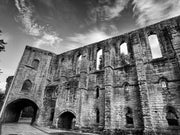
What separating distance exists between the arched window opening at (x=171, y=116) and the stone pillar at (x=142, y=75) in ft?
5.09

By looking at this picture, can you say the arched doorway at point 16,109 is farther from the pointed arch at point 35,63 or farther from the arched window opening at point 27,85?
the pointed arch at point 35,63

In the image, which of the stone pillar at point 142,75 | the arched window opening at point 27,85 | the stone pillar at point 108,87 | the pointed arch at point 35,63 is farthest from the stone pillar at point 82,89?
the pointed arch at point 35,63

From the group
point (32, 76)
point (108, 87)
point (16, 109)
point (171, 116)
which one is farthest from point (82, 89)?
point (16, 109)

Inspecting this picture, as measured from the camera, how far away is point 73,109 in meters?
14.4

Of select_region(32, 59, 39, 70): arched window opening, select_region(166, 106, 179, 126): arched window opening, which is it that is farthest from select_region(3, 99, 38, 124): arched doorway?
select_region(166, 106, 179, 126): arched window opening

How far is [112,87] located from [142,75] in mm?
3435

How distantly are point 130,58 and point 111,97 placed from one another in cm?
507

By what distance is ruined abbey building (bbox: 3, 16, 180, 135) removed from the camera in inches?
416

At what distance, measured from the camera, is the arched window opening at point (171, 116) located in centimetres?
968

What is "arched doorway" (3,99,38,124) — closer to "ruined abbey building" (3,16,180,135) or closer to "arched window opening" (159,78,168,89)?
"ruined abbey building" (3,16,180,135)

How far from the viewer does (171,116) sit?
9.90 metres

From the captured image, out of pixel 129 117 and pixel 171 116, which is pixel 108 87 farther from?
pixel 171 116

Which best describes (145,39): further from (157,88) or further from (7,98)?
(7,98)

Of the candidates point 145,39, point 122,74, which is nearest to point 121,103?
point 122,74
